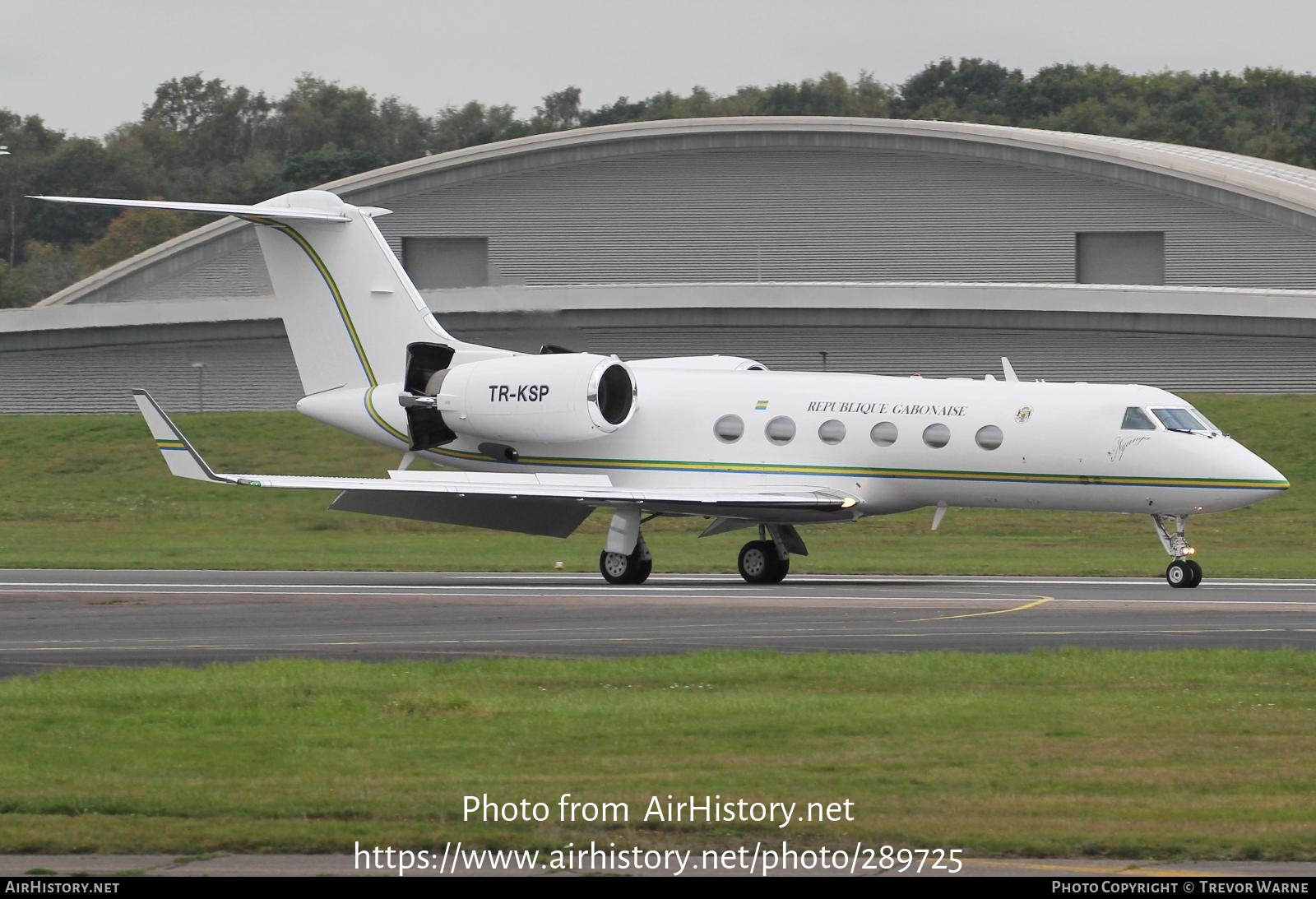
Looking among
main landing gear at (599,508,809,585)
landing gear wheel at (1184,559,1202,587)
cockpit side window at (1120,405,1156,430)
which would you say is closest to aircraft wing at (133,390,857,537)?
main landing gear at (599,508,809,585)

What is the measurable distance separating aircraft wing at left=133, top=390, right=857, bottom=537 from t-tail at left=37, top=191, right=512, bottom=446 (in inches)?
94.9

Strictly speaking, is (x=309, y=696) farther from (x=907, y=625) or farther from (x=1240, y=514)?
(x=1240, y=514)

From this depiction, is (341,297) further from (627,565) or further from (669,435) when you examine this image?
(627,565)

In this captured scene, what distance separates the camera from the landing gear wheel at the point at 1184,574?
941 inches

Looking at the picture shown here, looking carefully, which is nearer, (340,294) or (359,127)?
(340,294)

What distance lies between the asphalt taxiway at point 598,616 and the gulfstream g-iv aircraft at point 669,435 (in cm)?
112

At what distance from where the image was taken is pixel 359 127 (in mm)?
127062

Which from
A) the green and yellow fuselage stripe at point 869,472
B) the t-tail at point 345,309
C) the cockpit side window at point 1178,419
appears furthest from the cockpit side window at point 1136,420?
the t-tail at point 345,309

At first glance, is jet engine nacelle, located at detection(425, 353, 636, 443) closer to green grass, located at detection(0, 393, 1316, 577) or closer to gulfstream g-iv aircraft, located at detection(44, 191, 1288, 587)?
gulfstream g-iv aircraft, located at detection(44, 191, 1288, 587)

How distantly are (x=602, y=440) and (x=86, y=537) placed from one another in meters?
16.2

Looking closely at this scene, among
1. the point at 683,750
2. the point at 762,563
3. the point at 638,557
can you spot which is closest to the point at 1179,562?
the point at 762,563

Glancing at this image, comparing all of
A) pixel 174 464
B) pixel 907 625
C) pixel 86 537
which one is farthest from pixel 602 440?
pixel 86 537

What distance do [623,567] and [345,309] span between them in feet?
20.2

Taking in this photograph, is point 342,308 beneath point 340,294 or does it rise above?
beneath
